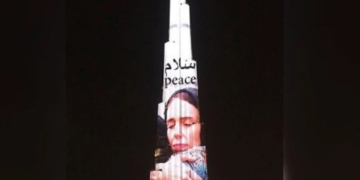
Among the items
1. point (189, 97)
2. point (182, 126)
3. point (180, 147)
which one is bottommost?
point (180, 147)

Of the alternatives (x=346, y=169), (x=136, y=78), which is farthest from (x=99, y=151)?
(x=346, y=169)

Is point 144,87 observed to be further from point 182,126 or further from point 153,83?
point 182,126

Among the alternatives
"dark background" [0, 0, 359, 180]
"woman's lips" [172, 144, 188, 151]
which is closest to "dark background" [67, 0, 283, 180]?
"dark background" [0, 0, 359, 180]

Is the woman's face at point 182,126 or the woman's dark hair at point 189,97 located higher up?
the woman's dark hair at point 189,97

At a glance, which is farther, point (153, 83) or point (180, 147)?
point (153, 83)

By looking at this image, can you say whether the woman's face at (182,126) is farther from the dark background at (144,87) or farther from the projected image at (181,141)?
the dark background at (144,87)

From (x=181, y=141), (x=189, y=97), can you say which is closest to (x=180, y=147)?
(x=181, y=141)

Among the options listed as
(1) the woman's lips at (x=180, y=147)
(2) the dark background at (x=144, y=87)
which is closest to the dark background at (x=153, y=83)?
(2) the dark background at (x=144, y=87)

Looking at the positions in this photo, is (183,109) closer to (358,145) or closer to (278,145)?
(278,145)
